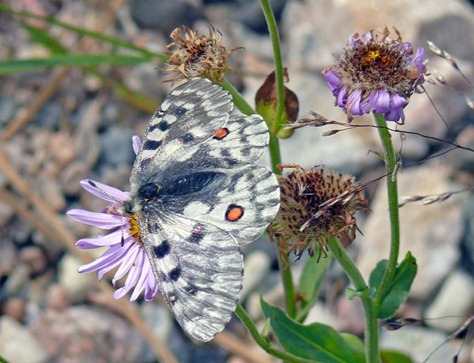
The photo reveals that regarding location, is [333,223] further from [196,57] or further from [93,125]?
[93,125]

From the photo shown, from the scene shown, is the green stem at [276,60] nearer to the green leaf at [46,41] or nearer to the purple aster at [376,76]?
the purple aster at [376,76]

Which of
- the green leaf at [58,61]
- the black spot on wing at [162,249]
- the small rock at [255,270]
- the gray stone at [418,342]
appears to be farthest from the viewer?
the small rock at [255,270]

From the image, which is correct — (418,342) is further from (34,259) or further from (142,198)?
(34,259)

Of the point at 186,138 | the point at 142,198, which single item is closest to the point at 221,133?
the point at 186,138

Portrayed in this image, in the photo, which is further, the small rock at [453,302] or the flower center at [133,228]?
the small rock at [453,302]

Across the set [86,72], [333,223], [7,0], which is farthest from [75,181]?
[333,223]

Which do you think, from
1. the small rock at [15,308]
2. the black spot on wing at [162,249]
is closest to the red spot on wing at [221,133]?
the black spot on wing at [162,249]

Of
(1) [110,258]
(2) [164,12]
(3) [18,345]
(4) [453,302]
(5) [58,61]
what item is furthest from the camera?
(2) [164,12]
